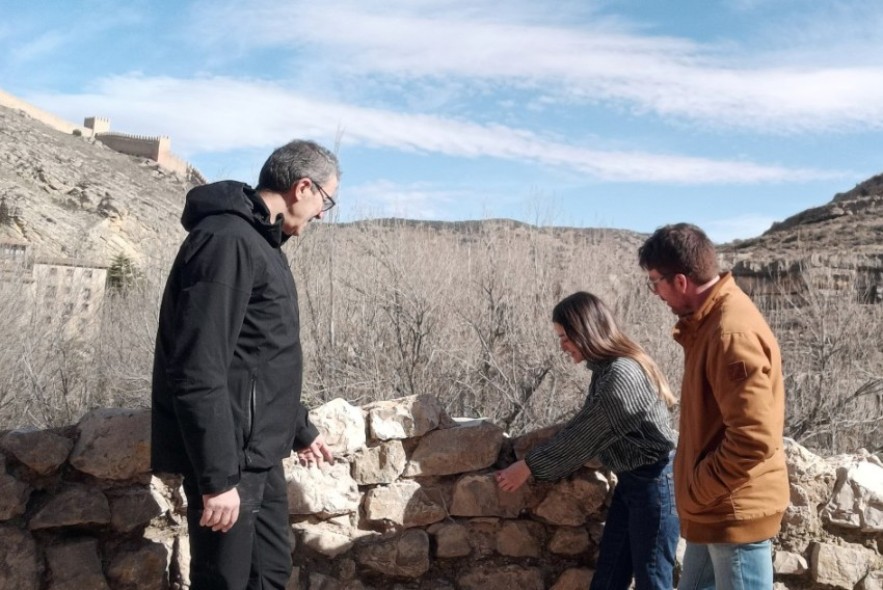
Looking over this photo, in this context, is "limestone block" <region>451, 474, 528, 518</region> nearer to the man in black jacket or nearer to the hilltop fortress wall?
the man in black jacket

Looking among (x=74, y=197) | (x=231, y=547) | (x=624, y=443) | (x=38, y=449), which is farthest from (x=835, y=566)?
(x=74, y=197)

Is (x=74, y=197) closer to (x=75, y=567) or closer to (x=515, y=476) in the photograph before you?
(x=75, y=567)

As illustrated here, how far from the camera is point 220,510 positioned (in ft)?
7.84

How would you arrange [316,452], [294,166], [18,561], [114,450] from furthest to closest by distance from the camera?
[114,450]
[18,561]
[316,452]
[294,166]

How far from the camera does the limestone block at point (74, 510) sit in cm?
341

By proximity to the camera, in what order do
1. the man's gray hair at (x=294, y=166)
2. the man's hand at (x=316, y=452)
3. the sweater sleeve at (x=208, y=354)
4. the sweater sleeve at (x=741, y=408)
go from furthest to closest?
the man's hand at (x=316, y=452) < the man's gray hair at (x=294, y=166) < the sweater sleeve at (x=741, y=408) < the sweater sleeve at (x=208, y=354)

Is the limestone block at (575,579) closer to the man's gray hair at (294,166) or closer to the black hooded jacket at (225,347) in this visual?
the black hooded jacket at (225,347)

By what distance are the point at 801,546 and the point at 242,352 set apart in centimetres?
254

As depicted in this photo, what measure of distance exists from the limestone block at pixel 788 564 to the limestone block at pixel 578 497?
29.4 inches

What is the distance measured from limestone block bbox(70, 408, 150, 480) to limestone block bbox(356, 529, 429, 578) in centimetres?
97

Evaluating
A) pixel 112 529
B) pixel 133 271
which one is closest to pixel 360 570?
pixel 112 529

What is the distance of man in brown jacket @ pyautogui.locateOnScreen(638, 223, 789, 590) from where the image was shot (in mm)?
2459

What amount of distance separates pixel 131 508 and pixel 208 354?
1465mm

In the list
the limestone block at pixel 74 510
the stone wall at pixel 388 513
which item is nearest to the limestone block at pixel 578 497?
the stone wall at pixel 388 513
